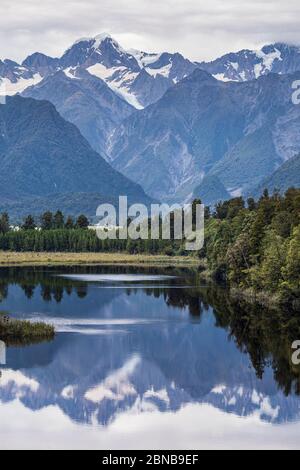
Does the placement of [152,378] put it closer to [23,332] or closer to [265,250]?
[23,332]

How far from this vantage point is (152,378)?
71.5 m

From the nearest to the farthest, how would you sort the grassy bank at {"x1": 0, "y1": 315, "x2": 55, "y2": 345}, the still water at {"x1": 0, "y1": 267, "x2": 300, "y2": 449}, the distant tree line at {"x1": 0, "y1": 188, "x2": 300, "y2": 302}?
the still water at {"x1": 0, "y1": 267, "x2": 300, "y2": 449}
the grassy bank at {"x1": 0, "y1": 315, "x2": 55, "y2": 345}
the distant tree line at {"x1": 0, "y1": 188, "x2": 300, "y2": 302}

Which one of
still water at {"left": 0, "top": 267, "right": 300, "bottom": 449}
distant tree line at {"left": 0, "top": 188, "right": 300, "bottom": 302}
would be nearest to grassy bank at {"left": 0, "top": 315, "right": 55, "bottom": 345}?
still water at {"left": 0, "top": 267, "right": 300, "bottom": 449}

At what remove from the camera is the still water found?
2210 inches

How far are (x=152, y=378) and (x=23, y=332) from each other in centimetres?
1594

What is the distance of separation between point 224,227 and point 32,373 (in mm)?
85364

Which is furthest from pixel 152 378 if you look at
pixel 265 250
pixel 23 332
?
pixel 265 250

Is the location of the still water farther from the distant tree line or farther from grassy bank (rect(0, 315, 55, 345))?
the distant tree line

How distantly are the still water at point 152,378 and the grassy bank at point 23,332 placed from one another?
1558 millimetres

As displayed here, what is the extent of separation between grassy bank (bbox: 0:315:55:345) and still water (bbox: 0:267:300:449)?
1.56 metres

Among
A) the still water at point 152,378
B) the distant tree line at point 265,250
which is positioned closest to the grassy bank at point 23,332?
the still water at point 152,378

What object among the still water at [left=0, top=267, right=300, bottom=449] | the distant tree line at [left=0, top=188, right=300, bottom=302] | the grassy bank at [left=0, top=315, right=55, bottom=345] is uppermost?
the distant tree line at [left=0, top=188, right=300, bottom=302]

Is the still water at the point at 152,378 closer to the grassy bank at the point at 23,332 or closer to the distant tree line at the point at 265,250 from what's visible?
the grassy bank at the point at 23,332
